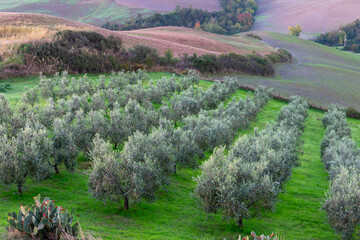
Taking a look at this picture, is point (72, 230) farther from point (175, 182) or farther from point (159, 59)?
point (159, 59)

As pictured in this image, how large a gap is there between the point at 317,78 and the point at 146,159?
74313 millimetres

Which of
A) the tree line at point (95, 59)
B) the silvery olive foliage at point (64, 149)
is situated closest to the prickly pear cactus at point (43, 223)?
the silvery olive foliage at point (64, 149)

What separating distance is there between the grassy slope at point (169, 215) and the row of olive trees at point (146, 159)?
3.21 ft

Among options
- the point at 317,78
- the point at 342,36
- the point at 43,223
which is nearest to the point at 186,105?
the point at 43,223

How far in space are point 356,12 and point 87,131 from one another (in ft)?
700

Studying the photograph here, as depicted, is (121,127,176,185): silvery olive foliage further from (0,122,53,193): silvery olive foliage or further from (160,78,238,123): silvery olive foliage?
(160,78,238,123): silvery olive foliage

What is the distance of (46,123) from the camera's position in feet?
77.9

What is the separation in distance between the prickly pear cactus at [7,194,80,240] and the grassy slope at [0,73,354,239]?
2.11m

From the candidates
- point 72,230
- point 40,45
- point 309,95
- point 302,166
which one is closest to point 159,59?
point 40,45

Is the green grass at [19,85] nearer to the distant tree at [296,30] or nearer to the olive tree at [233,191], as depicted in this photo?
the olive tree at [233,191]

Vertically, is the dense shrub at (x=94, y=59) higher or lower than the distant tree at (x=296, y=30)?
lower

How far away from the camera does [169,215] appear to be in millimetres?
17641

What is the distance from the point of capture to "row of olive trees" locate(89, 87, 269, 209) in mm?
16156

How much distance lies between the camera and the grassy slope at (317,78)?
64.5 meters
